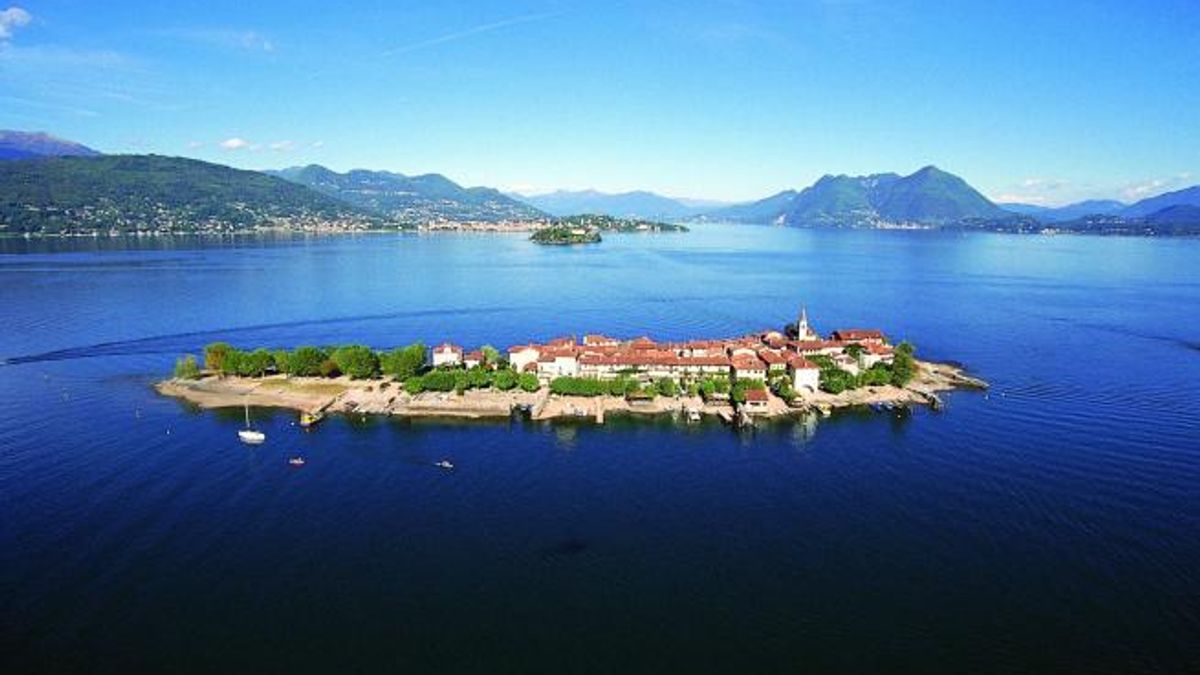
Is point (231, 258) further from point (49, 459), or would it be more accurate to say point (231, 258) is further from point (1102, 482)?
point (1102, 482)

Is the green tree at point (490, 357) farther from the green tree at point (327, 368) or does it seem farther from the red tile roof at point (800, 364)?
the red tile roof at point (800, 364)

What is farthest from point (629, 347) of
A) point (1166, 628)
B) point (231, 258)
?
point (231, 258)

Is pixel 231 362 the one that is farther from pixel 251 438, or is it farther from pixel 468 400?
pixel 468 400

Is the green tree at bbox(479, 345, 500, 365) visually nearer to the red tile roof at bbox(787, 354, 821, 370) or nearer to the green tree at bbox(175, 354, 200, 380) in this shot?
the green tree at bbox(175, 354, 200, 380)

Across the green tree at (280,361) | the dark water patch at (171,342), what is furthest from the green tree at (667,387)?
the dark water patch at (171,342)

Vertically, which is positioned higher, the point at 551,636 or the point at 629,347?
the point at 629,347

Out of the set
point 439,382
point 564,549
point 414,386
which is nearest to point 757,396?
point 439,382

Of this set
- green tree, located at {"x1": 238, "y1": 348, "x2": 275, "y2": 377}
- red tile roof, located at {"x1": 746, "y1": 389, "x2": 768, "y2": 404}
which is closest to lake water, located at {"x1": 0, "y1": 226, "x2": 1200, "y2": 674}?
red tile roof, located at {"x1": 746, "y1": 389, "x2": 768, "y2": 404}
